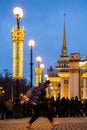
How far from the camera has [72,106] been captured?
4469 centimetres

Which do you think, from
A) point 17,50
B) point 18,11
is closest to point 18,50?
point 17,50

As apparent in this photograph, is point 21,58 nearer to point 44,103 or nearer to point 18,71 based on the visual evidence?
point 18,71

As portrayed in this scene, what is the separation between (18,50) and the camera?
38.6 meters

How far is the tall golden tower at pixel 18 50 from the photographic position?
37406 mm

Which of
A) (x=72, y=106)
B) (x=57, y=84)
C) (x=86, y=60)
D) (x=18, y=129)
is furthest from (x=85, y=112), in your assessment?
(x=57, y=84)

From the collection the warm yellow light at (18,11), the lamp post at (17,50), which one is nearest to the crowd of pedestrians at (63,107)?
the lamp post at (17,50)

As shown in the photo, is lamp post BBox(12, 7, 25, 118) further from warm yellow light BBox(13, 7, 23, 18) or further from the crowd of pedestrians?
the crowd of pedestrians

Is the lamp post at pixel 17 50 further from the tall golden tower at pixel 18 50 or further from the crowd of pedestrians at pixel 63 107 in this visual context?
the crowd of pedestrians at pixel 63 107

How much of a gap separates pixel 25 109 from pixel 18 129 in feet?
78.8

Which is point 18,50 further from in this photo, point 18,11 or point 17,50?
point 18,11

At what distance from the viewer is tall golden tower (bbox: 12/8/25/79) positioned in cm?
3741

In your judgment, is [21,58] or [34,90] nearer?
[34,90]

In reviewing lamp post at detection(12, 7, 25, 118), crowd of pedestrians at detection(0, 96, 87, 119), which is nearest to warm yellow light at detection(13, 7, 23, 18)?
lamp post at detection(12, 7, 25, 118)

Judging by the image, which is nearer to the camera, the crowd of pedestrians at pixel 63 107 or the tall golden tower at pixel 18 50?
the tall golden tower at pixel 18 50
